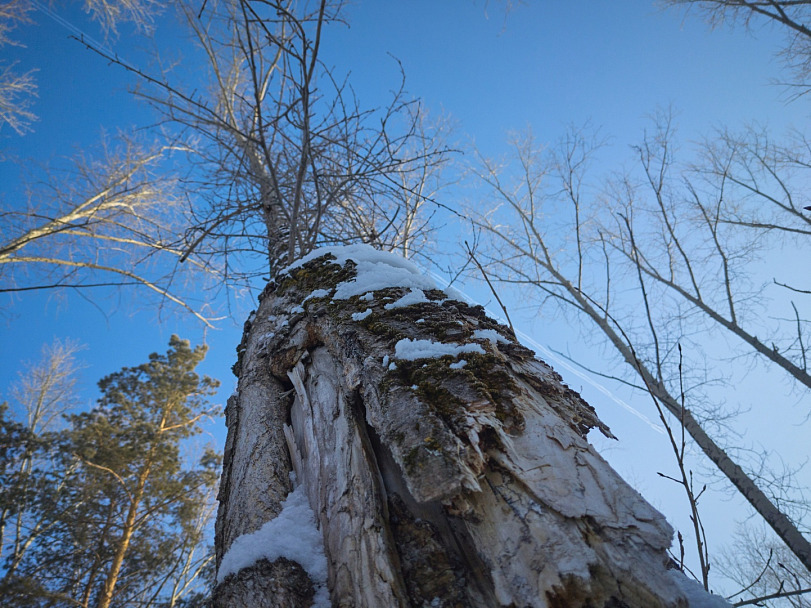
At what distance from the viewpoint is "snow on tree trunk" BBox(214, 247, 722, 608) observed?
2.22 ft

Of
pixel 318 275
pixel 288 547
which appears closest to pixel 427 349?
pixel 288 547

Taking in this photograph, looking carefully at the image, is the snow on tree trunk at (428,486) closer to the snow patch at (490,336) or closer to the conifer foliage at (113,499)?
the snow patch at (490,336)

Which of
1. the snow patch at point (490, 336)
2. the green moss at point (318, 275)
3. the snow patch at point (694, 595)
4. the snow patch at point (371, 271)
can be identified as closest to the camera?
the snow patch at point (694, 595)

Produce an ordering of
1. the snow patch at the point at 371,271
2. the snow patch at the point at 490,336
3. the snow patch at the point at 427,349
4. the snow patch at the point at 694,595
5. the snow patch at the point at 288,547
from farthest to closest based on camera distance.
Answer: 1. the snow patch at the point at 371,271
2. the snow patch at the point at 490,336
3. the snow patch at the point at 427,349
4. the snow patch at the point at 288,547
5. the snow patch at the point at 694,595

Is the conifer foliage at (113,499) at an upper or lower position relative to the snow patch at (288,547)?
upper

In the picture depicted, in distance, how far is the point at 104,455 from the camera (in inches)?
252

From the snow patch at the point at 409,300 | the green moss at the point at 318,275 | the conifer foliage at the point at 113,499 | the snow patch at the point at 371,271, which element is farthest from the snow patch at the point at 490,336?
the conifer foliage at the point at 113,499

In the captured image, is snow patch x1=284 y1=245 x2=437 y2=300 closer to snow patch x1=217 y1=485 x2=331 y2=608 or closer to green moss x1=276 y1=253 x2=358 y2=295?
green moss x1=276 y1=253 x2=358 y2=295

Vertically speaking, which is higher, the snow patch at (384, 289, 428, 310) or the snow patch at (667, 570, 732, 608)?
the snow patch at (384, 289, 428, 310)

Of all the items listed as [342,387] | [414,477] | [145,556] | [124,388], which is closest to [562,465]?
[414,477]

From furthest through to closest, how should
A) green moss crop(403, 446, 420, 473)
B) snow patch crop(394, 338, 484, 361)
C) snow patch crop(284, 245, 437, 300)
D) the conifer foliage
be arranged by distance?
the conifer foliage < snow patch crop(284, 245, 437, 300) < snow patch crop(394, 338, 484, 361) < green moss crop(403, 446, 420, 473)

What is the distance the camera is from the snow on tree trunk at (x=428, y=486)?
0.68m

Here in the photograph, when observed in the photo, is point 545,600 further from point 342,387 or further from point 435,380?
point 342,387

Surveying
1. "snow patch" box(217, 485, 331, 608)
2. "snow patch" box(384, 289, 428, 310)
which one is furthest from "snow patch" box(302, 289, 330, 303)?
"snow patch" box(217, 485, 331, 608)
